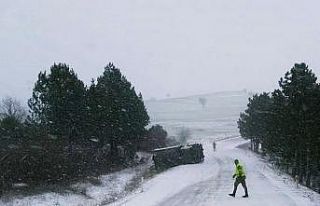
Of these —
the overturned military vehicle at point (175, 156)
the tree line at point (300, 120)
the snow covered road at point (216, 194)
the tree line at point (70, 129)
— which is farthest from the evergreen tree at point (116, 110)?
the snow covered road at point (216, 194)

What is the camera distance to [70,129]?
156 ft

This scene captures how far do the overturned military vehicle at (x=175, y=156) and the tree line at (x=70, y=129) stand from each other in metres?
5.58

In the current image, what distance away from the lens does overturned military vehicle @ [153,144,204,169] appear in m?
51.6

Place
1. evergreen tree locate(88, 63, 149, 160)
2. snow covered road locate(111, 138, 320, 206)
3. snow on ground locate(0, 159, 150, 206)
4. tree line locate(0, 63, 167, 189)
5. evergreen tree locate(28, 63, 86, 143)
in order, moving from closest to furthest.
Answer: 1. snow covered road locate(111, 138, 320, 206)
2. snow on ground locate(0, 159, 150, 206)
3. tree line locate(0, 63, 167, 189)
4. evergreen tree locate(28, 63, 86, 143)
5. evergreen tree locate(88, 63, 149, 160)

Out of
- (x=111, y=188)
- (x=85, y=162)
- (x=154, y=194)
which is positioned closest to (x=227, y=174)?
(x=111, y=188)

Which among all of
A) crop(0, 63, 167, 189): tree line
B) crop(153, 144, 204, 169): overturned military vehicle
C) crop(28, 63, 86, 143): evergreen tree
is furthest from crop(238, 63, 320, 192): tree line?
crop(28, 63, 86, 143): evergreen tree

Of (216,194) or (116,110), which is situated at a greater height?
(116,110)

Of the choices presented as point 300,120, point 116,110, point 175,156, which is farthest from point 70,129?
point 300,120

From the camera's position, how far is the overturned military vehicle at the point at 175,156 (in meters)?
51.6

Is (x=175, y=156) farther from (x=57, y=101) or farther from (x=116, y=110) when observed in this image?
(x=57, y=101)

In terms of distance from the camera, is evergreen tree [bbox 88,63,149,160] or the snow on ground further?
evergreen tree [bbox 88,63,149,160]

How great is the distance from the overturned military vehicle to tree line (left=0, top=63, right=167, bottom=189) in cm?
558

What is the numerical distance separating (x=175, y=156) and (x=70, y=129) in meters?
11.9

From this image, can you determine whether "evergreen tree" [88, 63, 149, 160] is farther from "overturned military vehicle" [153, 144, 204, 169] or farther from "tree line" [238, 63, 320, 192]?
"tree line" [238, 63, 320, 192]
